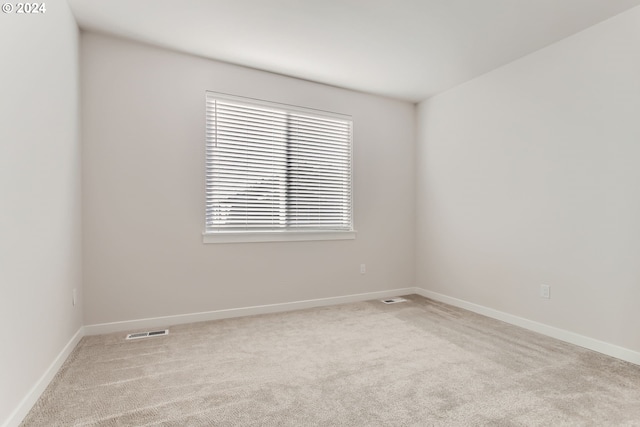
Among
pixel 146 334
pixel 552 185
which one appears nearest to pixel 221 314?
pixel 146 334

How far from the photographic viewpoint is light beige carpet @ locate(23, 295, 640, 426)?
172 centimetres

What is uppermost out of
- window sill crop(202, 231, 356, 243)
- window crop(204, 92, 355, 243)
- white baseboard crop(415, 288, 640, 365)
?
window crop(204, 92, 355, 243)

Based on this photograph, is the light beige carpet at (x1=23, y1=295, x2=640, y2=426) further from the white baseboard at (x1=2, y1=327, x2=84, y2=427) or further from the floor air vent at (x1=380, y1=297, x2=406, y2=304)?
the floor air vent at (x1=380, y1=297, x2=406, y2=304)

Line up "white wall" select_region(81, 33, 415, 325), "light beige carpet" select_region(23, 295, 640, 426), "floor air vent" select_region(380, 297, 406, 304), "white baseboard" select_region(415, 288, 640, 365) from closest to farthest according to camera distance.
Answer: "light beige carpet" select_region(23, 295, 640, 426)
"white baseboard" select_region(415, 288, 640, 365)
"white wall" select_region(81, 33, 415, 325)
"floor air vent" select_region(380, 297, 406, 304)

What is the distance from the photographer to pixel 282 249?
12.3ft

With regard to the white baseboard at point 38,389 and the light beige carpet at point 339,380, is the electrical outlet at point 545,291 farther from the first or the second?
the white baseboard at point 38,389

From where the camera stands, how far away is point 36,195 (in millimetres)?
1920

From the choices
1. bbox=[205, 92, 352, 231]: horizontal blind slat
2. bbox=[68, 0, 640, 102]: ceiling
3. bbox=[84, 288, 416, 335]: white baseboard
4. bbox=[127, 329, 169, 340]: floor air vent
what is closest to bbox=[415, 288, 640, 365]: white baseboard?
bbox=[84, 288, 416, 335]: white baseboard

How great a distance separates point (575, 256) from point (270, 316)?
2.86 m

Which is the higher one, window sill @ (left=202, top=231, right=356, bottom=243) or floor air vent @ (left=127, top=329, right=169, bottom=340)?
window sill @ (left=202, top=231, right=356, bottom=243)

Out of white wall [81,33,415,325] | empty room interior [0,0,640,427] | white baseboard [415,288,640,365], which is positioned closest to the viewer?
empty room interior [0,0,640,427]

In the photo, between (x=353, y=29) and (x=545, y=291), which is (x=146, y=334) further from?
(x=545, y=291)

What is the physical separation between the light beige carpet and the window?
1128 mm

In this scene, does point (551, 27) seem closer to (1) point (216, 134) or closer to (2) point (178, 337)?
(1) point (216, 134)
